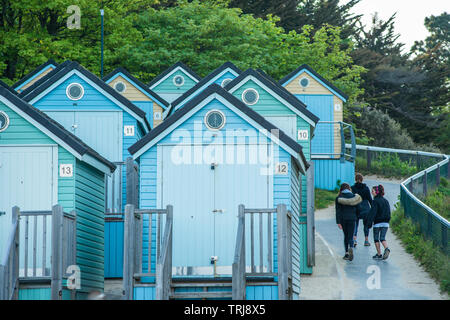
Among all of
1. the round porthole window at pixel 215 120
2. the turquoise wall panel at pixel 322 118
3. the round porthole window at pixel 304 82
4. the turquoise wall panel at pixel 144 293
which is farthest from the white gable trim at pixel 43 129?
the round porthole window at pixel 304 82

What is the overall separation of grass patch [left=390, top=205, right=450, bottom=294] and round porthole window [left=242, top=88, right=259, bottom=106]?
5.40 metres

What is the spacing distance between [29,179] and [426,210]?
9.55m

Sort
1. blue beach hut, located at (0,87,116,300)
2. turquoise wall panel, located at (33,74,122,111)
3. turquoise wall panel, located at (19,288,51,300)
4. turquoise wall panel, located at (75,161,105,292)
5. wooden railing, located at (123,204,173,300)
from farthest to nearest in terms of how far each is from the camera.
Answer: turquoise wall panel, located at (33,74,122,111) → turquoise wall panel, located at (75,161,105,292) → blue beach hut, located at (0,87,116,300) → turquoise wall panel, located at (19,288,51,300) → wooden railing, located at (123,204,173,300)

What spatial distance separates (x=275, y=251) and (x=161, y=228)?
2143 millimetres

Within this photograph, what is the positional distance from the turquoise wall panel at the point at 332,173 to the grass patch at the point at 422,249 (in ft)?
15.5

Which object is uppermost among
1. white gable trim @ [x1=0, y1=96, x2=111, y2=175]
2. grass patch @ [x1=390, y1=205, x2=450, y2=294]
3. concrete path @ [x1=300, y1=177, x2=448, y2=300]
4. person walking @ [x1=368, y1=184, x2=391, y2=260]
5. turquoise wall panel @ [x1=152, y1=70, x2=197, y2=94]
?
turquoise wall panel @ [x1=152, y1=70, x2=197, y2=94]

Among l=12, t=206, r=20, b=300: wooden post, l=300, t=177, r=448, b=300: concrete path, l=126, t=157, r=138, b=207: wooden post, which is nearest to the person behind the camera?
l=12, t=206, r=20, b=300: wooden post

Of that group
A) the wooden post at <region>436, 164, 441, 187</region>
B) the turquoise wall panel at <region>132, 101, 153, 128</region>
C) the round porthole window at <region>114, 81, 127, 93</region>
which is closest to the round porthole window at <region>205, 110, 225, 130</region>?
the turquoise wall panel at <region>132, 101, 153, 128</region>

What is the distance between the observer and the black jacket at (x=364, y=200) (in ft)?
63.5

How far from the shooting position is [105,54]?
39.0m

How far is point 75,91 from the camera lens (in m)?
19.4

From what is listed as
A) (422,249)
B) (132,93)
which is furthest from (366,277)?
(132,93)

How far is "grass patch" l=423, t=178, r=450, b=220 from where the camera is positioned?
2506 centimetres

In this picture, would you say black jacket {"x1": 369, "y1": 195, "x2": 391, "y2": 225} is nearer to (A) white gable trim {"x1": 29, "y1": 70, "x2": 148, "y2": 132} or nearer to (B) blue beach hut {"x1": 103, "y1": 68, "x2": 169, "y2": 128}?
(A) white gable trim {"x1": 29, "y1": 70, "x2": 148, "y2": 132}
